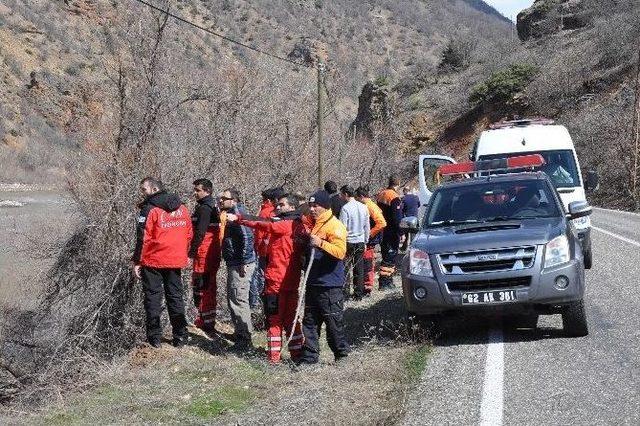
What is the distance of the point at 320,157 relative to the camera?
21.1 meters

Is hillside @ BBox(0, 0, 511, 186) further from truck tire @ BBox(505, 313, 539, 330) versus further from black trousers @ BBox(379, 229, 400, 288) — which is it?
truck tire @ BBox(505, 313, 539, 330)

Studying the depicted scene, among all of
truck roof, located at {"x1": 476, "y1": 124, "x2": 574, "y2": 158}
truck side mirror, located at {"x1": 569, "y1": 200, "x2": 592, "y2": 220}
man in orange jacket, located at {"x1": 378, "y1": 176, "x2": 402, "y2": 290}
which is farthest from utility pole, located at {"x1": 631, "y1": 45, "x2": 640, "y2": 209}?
truck side mirror, located at {"x1": 569, "y1": 200, "x2": 592, "y2": 220}

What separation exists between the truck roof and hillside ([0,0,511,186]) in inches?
216

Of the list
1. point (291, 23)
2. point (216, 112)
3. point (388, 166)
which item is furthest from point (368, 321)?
point (291, 23)

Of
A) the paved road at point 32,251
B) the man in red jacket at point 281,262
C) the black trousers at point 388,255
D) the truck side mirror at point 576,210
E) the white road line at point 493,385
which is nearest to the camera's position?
the white road line at point 493,385

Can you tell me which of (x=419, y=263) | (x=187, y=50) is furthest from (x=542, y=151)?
(x=187, y=50)

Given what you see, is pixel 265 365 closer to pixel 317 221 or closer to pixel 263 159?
pixel 317 221

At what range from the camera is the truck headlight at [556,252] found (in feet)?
25.4

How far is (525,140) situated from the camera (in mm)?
14281

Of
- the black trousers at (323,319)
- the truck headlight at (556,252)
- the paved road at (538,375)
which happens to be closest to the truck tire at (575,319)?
the paved road at (538,375)

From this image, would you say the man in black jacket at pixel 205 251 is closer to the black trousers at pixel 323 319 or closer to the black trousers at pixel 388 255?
the black trousers at pixel 323 319

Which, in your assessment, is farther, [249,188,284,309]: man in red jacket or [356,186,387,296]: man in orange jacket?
[356,186,387,296]: man in orange jacket

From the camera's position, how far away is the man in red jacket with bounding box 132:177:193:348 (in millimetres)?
8609

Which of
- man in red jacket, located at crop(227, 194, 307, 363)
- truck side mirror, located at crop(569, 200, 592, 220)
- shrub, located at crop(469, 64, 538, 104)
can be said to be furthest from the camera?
shrub, located at crop(469, 64, 538, 104)
